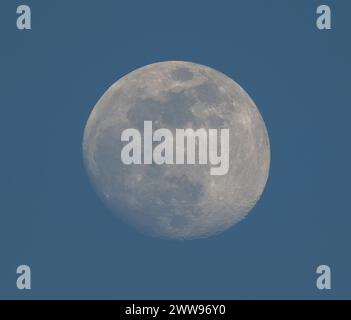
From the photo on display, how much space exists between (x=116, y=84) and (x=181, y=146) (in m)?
3.76

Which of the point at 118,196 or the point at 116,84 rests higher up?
the point at 116,84

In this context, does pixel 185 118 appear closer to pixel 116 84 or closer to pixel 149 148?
pixel 149 148

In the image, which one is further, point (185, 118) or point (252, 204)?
point (252, 204)

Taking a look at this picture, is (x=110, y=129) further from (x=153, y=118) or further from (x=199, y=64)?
(x=199, y=64)

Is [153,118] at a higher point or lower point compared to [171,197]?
higher

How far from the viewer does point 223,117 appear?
26.7 metres

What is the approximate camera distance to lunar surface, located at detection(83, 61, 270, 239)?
1028 inches

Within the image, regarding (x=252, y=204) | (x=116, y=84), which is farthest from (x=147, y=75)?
(x=252, y=204)

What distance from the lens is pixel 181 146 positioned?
84.1 feet

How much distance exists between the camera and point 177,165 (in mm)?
25828

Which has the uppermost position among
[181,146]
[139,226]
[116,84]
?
[116,84]

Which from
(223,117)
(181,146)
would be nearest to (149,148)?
(181,146)

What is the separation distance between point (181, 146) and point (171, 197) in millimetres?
1556

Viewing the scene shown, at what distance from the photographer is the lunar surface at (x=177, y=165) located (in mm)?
26109
